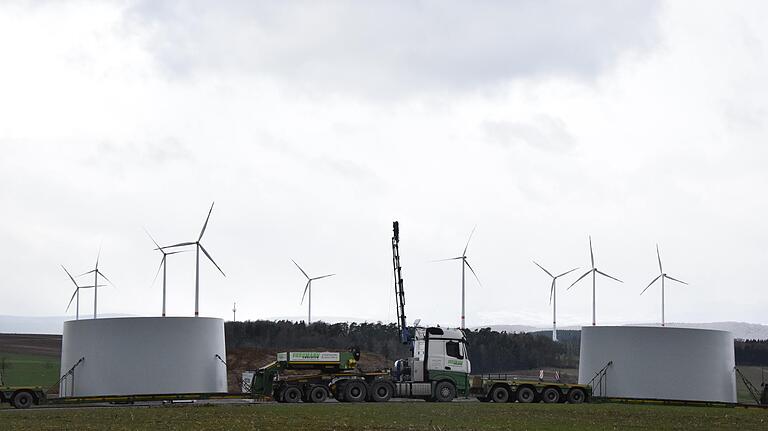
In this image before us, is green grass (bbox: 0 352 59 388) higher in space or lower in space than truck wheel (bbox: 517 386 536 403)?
lower

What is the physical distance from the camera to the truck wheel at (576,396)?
49.2m

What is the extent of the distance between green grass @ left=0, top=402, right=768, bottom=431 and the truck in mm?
5071

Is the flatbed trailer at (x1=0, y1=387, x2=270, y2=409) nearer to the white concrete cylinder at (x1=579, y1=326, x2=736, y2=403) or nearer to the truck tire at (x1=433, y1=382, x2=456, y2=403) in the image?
the truck tire at (x1=433, y1=382, x2=456, y2=403)

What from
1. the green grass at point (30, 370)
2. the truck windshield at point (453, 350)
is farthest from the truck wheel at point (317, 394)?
the green grass at point (30, 370)

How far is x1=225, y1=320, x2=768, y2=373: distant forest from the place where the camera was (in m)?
104

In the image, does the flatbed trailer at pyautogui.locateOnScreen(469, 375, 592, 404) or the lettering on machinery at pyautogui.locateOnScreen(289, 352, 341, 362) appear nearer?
the lettering on machinery at pyautogui.locateOnScreen(289, 352, 341, 362)

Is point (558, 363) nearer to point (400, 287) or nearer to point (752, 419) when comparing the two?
point (400, 287)

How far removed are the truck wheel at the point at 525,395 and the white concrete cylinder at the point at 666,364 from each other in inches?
184

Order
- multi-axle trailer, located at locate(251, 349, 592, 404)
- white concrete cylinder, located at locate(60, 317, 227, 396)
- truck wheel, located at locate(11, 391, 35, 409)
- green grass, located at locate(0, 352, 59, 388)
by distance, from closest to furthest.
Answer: truck wheel, located at locate(11, 391, 35, 409) → multi-axle trailer, located at locate(251, 349, 592, 404) → white concrete cylinder, located at locate(60, 317, 227, 396) → green grass, located at locate(0, 352, 59, 388)

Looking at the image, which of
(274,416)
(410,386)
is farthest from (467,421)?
(410,386)

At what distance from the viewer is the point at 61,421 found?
109ft

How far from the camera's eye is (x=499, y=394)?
4891 centimetres

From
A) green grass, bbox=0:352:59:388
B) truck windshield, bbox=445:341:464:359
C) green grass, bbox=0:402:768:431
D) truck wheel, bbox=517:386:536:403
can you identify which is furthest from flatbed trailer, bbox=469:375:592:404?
green grass, bbox=0:352:59:388

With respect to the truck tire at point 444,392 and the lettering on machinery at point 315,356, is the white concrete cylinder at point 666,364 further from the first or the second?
the lettering on machinery at point 315,356
